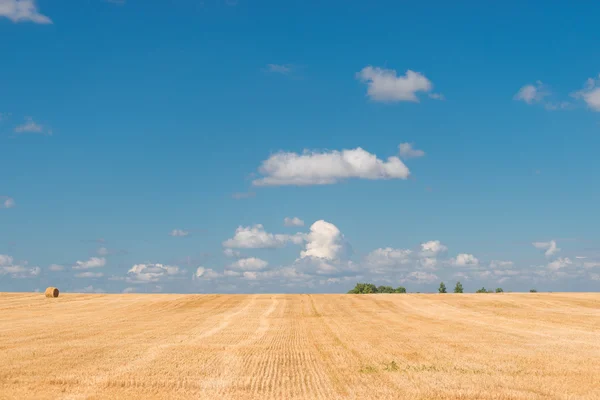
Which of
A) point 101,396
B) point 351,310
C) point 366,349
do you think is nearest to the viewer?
point 101,396

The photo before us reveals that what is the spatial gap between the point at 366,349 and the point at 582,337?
12.3m

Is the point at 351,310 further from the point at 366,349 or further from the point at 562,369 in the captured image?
the point at 562,369

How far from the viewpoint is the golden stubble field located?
59.5 feet

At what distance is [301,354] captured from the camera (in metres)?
25.7

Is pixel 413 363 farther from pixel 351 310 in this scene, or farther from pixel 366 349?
pixel 351 310

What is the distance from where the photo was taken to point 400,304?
61.9 m

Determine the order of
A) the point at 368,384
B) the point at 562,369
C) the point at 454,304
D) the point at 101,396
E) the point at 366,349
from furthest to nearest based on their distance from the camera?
1. the point at 454,304
2. the point at 366,349
3. the point at 562,369
4. the point at 368,384
5. the point at 101,396

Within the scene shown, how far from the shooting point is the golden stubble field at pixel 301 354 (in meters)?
18.1

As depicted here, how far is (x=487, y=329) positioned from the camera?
37.2 meters

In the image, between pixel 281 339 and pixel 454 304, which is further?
pixel 454 304

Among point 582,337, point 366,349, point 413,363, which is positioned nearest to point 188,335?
point 366,349

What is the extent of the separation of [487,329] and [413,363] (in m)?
15.6

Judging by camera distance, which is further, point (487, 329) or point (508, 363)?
point (487, 329)

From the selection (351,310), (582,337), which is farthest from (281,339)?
(351,310)
